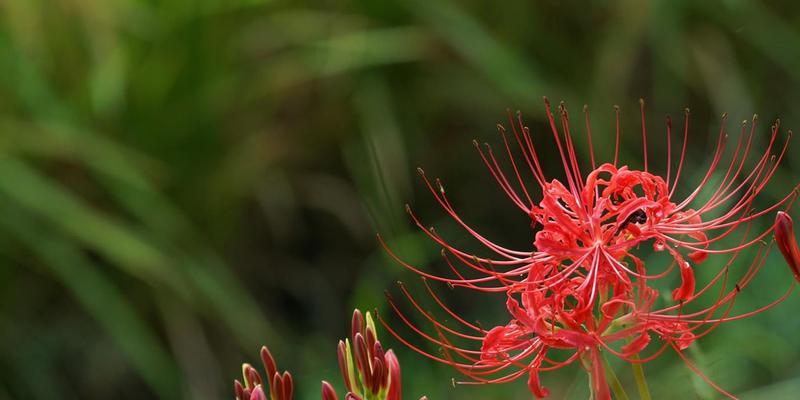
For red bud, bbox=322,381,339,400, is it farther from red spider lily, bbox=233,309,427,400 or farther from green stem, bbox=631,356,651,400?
green stem, bbox=631,356,651,400

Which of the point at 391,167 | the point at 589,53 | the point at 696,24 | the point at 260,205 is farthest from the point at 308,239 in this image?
the point at 696,24

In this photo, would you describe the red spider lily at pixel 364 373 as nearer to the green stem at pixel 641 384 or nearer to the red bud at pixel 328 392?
the red bud at pixel 328 392

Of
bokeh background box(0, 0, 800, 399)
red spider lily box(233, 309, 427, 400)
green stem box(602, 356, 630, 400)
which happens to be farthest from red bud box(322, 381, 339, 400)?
bokeh background box(0, 0, 800, 399)

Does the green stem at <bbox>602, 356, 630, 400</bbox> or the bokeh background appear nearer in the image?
the green stem at <bbox>602, 356, 630, 400</bbox>

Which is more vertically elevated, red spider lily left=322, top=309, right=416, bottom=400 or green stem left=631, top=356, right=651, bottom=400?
red spider lily left=322, top=309, right=416, bottom=400

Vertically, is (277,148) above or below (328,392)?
above

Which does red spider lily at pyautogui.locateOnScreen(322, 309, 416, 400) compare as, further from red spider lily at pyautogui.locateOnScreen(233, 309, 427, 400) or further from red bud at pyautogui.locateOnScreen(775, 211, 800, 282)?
red bud at pyautogui.locateOnScreen(775, 211, 800, 282)

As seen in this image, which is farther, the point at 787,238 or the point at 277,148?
the point at 277,148

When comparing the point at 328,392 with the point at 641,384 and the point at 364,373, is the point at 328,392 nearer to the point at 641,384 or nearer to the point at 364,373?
the point at 364,373

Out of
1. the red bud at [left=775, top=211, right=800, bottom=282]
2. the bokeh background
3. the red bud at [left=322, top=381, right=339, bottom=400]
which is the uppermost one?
the bokeh background

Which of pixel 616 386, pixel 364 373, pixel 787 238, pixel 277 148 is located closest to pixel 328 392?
pixel 364 373
